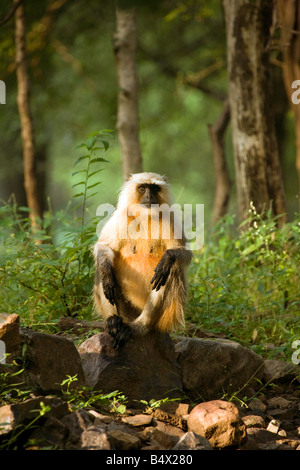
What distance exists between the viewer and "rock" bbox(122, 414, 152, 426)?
12.1 ft

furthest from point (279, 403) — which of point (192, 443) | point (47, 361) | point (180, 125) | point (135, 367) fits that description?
point (180, 125)

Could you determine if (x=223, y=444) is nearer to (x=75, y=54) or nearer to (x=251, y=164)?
(x=251, y=164)

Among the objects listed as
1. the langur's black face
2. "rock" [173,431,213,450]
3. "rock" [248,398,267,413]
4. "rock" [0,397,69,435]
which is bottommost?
"rock" [248,398,267,413]

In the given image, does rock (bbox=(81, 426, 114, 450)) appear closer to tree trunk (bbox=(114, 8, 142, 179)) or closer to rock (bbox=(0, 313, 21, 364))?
rock (bbox=(0, 313, 21, 364))

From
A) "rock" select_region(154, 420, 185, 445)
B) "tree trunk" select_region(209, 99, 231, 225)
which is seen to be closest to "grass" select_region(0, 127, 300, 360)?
"rock" select_region(154, 420, 185, 445)

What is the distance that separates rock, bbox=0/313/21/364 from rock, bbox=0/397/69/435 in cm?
52

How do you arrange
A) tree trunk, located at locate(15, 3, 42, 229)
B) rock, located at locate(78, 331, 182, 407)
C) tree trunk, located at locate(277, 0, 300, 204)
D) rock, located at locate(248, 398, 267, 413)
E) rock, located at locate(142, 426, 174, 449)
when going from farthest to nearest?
1. tree trunk, located at locate(15, 3, 42, 229)
2. tree trunk, located at locate(277, 0, 300, 204)
3. rock, located at locate(248, 398, 267, 413)
4. rock, located at locate(78, 331, 182, 407)
5. rock, located at locate(142, 426, 174, 449)

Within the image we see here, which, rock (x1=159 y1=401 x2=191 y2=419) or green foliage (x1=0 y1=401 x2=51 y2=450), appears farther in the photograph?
rock (x1=159 y1=401 x2=191 y2=419)

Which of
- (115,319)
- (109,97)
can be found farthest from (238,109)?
(109,97)

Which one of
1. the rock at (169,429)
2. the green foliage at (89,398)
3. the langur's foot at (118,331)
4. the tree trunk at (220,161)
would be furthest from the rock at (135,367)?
the tree trunk at (220,161)

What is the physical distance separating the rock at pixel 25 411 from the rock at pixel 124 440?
0.31 metres

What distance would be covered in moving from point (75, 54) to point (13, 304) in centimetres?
1187

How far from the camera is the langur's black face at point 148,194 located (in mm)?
4809
